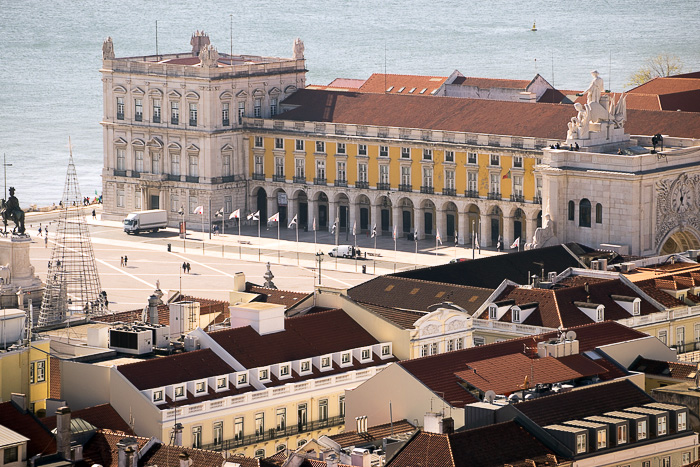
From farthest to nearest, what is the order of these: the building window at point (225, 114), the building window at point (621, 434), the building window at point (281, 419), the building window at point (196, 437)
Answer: the building window at point (225, 114) → the building window at point (281, 419) → the building window at point (196, 437) → the building window at point (621, 434)

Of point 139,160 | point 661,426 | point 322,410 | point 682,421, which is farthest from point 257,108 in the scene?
point 661,426

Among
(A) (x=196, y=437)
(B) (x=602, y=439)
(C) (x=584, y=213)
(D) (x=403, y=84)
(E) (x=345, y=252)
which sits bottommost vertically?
(E) (x=345, y=252)

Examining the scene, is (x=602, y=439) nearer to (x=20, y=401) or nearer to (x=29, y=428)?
(x=29, y=428)

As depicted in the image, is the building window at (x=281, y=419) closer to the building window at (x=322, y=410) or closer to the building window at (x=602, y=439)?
the building window at (x=322, y=410)

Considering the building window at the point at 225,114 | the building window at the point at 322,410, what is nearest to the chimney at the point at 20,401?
the building window at the point at 322,410

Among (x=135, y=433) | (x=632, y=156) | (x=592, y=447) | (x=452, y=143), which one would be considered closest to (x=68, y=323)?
(x=135, y=433)

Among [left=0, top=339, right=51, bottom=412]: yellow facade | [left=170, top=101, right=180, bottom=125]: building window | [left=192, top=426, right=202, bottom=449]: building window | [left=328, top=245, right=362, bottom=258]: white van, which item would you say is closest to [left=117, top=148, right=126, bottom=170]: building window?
[left=170, top=101, right=180, bottom=125]: building window
